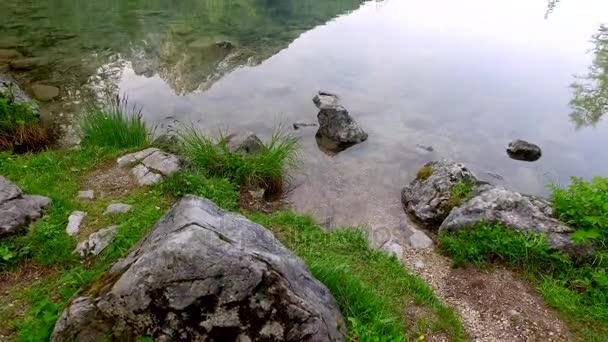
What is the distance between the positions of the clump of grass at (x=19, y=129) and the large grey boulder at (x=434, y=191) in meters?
7.53

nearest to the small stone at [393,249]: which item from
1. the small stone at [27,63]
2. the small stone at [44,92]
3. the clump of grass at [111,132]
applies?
the clump of grass at [111,132]

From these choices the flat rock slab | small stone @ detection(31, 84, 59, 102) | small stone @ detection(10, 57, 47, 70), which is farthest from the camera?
small stone @ detection(10, 57, 47, 70)

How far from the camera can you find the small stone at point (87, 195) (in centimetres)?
635

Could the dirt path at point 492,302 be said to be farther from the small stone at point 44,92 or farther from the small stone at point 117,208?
the small stone at point 44,92

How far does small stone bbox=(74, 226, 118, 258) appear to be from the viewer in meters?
5.17

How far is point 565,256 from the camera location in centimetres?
594

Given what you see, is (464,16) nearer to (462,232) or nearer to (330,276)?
(462,232)

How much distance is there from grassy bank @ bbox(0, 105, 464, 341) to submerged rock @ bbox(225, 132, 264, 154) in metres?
0.62

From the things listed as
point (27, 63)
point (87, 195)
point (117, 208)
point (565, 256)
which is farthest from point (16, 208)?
point (27, 63)

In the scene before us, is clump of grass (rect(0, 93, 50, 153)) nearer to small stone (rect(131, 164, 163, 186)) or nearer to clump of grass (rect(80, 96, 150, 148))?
clump of grass (rect(80, 96, 150, 148))

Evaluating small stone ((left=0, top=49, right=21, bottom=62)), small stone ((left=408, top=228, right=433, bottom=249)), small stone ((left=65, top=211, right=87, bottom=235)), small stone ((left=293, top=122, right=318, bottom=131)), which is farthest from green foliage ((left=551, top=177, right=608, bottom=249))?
small stone ((left=0, top=49, right=21, bottom=62))

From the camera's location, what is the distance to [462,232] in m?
6.52

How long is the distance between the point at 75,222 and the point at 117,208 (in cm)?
57

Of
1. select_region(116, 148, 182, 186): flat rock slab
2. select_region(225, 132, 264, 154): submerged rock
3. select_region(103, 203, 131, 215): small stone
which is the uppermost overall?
→ select_region(116, 148, 182, 186): flat rock slab
